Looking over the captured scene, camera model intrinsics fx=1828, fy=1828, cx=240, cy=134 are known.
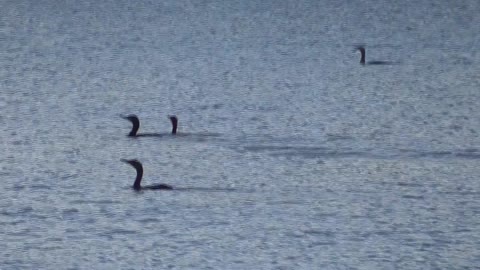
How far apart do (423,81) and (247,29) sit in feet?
26.8

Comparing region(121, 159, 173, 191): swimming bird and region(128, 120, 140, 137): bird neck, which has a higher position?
region(128, 120, 140, 137): bird neck

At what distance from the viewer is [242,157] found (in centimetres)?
→ 1160

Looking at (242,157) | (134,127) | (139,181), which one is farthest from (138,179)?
(134,127)

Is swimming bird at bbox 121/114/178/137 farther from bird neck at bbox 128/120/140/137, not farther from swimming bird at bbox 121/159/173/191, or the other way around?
swimming bird at bbox 121/159/173/191

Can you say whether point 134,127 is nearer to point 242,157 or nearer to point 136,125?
point 136,125

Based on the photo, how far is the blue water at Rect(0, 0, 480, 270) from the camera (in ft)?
29.9

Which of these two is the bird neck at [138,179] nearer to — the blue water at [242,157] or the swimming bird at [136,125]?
the blue water at [242,157]

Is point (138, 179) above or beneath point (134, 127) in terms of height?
beneath

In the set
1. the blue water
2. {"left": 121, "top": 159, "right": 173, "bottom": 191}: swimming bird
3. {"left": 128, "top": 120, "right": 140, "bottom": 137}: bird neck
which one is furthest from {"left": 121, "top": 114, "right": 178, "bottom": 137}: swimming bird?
{"left": 121, "top": 159, "right": 173, "bottom": 191}: swimming bird

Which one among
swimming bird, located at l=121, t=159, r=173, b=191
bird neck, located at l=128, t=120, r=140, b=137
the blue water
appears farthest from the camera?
bird neck, located at l=128, t=120, r=140, b=137

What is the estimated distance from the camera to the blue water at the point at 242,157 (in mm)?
9102

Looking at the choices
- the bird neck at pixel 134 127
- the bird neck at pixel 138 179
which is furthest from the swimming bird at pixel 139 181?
the bird neck at pixel 134 127

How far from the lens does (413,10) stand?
29.5 meters

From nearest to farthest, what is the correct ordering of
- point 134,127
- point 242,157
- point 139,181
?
point 139,181 → point 242,157 → point 134,127
